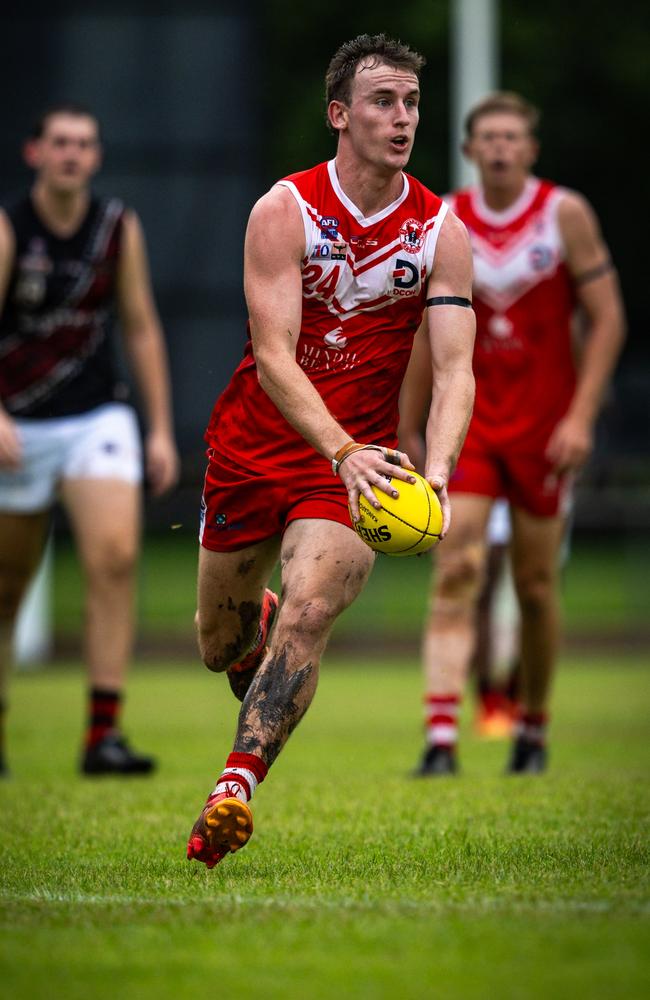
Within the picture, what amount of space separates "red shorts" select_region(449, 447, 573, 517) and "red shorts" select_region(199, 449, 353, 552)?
2263 millimetres

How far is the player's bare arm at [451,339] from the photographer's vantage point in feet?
17.8

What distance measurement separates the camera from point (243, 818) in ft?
15.9

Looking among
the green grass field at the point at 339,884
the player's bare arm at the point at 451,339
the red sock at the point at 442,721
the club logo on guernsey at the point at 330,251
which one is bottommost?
the red sock at the point at 442,721

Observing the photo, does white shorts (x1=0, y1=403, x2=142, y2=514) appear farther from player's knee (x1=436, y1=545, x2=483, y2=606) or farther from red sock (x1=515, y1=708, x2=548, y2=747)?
red sock (x1=515, y1=708, x2=548, y2=747)

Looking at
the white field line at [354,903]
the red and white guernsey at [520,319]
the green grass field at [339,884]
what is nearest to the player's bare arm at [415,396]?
the red and white guernsey at [520,319]

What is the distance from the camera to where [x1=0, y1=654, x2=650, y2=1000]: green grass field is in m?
3.69

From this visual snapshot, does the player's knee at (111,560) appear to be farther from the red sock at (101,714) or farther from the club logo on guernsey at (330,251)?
the club logo on guernsey at (330,251)

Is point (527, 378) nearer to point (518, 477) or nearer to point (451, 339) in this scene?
point (518, 477)

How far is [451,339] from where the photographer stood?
5504 mm

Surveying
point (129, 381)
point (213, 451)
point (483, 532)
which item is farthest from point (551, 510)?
point (129, 381)

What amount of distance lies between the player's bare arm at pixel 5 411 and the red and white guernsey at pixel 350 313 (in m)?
2.38

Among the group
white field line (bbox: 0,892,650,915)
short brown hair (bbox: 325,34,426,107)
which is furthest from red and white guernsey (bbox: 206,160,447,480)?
white field line (bbox: 0,892,650,915)

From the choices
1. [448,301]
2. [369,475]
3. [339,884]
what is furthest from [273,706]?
[448,301]

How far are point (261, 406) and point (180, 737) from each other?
5060mm
